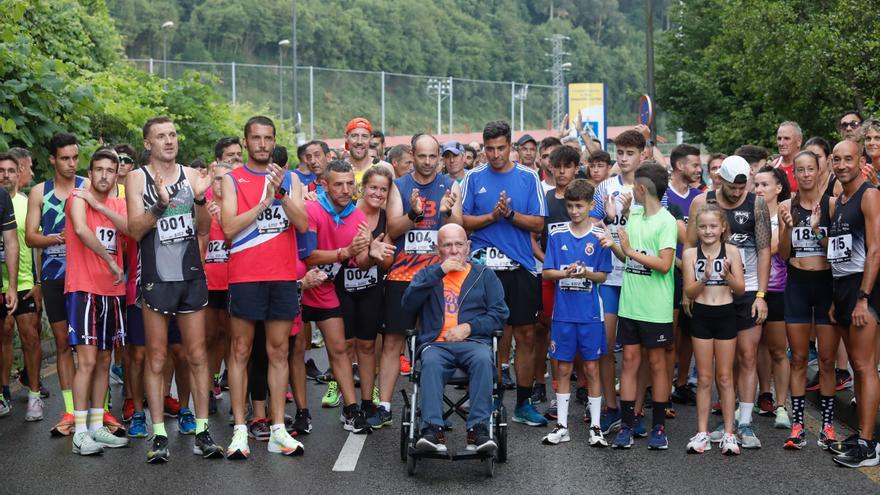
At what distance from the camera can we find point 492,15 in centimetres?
12125

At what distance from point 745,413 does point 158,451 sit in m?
4.18

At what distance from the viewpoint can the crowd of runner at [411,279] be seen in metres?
8.38

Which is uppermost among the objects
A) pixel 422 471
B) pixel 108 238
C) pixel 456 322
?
pixel 108 238

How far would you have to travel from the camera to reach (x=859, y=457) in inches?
312

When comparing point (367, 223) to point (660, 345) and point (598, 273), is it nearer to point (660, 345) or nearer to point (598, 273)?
point (598, 273)

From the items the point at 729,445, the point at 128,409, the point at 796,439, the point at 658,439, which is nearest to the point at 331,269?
the point at 128,409

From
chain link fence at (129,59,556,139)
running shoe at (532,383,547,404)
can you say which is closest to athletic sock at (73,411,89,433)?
running shoe at (532,383,547,404)

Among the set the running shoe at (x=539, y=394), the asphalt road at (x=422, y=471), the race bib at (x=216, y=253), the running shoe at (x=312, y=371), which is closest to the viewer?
the asphalt road at (x=422, y=471)

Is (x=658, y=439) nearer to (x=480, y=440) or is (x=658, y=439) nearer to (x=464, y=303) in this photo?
(x=480, y=440)

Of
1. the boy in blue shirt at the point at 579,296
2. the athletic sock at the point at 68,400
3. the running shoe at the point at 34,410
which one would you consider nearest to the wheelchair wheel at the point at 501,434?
the boy in blue shirt at the point at 579,296

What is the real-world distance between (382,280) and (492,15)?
11411cm

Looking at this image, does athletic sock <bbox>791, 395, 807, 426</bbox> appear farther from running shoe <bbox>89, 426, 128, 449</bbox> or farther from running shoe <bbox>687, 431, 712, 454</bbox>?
running shoe <bbox>89, 426, 128, 449</bbox>

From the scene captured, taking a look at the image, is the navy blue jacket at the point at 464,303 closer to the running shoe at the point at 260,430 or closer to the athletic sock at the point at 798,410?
the running shoe at the point at 260,430

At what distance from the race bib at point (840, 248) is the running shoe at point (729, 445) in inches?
55.8
